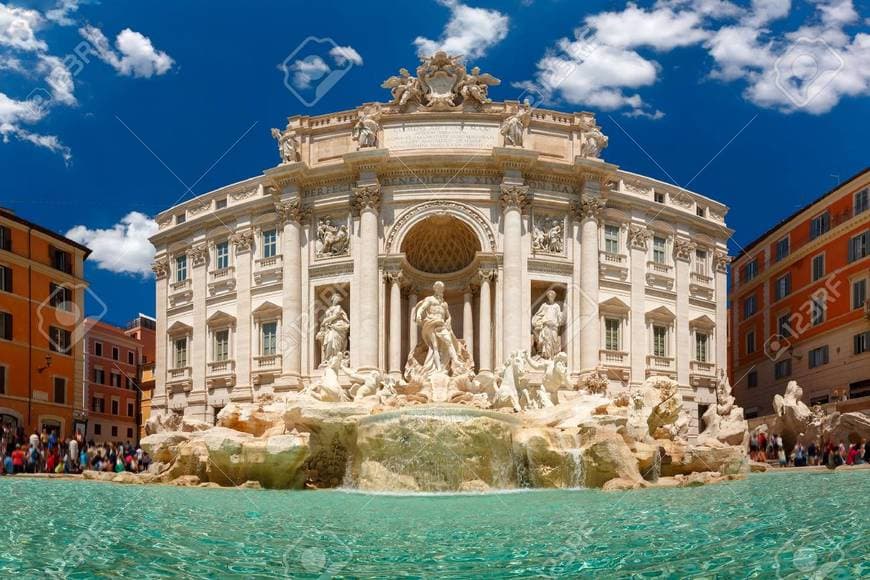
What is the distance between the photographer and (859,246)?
3841cm

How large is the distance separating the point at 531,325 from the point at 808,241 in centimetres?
1810

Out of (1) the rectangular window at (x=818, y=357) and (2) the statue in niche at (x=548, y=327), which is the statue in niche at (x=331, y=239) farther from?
(1) the rectangular window at (x=818, y=357)

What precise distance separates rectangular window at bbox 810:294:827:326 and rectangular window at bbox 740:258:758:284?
789 cm

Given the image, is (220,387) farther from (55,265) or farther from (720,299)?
(720,299)

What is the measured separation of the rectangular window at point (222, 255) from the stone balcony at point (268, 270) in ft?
7.58

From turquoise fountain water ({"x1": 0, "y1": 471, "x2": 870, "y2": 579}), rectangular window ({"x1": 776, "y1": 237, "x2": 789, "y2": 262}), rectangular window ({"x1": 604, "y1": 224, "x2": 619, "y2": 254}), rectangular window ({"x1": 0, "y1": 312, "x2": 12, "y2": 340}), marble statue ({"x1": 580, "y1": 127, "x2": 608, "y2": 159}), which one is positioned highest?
marble statue ({"x1": 580, "y1": 127, "x2": 608, "y2": 159})

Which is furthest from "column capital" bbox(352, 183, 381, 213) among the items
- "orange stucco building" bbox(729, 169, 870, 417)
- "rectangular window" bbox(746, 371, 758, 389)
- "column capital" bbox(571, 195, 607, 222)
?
"rectangular window" bbox(746, 371, 758, 389)

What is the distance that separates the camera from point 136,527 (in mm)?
11781

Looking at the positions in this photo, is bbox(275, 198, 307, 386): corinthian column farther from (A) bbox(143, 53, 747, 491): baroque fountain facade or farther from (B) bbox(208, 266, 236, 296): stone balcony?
(B) bbox(208, 266, 236, 296): stone balcony

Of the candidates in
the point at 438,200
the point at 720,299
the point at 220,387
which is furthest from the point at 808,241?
the point at 220,387

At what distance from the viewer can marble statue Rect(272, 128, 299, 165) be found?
119 feet

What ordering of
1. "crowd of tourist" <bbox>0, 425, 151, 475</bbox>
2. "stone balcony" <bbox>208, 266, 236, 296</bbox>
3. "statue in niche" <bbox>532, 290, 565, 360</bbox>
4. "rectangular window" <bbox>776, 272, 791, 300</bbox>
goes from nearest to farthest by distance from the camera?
"crowd of tourist" <bbox>0, 425, 151, 475</bbox> < "statue in niche" <bbox>532, 290, 565, 360</bbox> < "stone balcony" <bbox>208, 266, 236, 296</bbox> < "rectangular window" <bbox>776, 272, 791, 300</bbox>

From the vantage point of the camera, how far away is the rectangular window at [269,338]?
36.6m

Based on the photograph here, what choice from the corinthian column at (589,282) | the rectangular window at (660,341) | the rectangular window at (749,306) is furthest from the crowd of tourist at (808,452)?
the rectangular window at (749,306)
